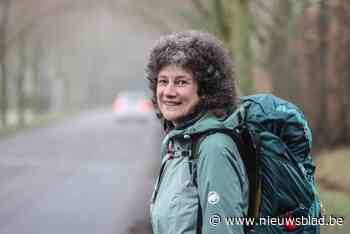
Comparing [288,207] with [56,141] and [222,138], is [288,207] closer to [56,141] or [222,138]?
[222,138]

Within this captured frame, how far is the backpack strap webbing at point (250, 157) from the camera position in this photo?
2.63m

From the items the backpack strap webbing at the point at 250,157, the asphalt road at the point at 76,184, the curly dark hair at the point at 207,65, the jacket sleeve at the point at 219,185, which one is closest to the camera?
the jacket sleeve at the point at 219,185

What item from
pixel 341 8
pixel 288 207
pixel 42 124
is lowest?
pixel 42 124

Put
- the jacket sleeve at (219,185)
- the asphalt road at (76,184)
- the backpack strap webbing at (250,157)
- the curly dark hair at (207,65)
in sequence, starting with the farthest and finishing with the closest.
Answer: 1. the asphalt road at (76,184)
2. the curly dark hair at (207,65)
3. the backpack strap webbing at (250,157)
4. the jacket sleeve at (219,185)

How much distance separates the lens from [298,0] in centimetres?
1302

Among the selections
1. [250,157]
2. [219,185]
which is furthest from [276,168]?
[219,185]

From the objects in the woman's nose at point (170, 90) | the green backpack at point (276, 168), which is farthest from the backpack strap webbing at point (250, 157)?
the woman's nose at point (170, 90)

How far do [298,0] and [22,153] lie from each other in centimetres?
1015

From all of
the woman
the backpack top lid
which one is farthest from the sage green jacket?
the backpack top lid

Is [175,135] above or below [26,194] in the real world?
above

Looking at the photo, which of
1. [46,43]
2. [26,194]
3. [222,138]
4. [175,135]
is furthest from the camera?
[46,43]

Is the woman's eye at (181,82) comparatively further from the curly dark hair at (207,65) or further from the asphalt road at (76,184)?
the asphalt road at (76,184)

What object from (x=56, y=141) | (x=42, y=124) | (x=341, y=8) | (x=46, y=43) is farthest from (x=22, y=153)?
(x=46, y=43)

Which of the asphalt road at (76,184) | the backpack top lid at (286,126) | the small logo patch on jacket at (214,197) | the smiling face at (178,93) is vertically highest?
the smiling face at (178,93)
